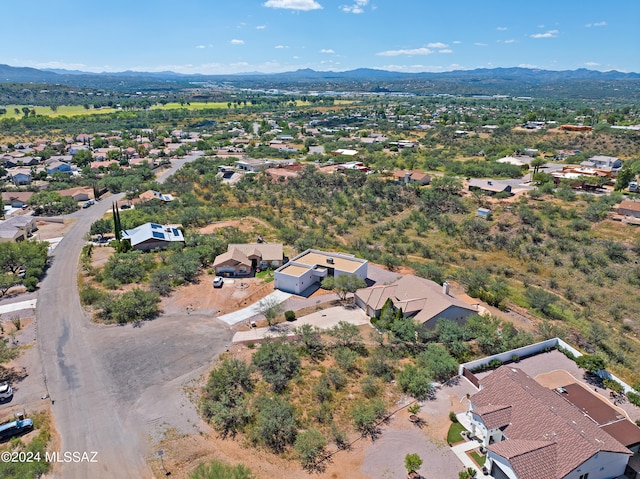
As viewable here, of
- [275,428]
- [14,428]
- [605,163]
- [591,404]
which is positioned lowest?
[14,428]

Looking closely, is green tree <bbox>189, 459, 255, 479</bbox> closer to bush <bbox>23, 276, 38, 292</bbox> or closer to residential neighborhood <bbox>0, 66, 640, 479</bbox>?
residential neighborhood <bbox>0, 66, 640, 479</bbox>

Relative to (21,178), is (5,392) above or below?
below

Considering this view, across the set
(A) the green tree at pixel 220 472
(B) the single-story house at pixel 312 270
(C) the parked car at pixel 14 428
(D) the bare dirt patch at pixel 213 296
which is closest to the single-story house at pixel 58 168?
(D) the bare dirt patch at pixel 213 296

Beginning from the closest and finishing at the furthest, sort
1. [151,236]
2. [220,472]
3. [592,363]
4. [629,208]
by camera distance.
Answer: [220,472] → [592,363] → [151,236] → [629,208]

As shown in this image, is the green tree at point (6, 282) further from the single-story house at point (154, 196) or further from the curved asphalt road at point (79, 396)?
the single-story house at point (154, 196)

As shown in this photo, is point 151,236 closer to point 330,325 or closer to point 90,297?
point 90,297

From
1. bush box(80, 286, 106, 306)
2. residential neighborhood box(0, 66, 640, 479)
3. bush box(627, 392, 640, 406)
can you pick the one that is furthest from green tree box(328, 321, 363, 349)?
bush box(80, 286, 106, 306)

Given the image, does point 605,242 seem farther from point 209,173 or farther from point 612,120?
point 612,120

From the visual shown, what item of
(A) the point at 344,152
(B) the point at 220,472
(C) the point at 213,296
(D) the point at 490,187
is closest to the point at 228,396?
(B) the point at 220,472
